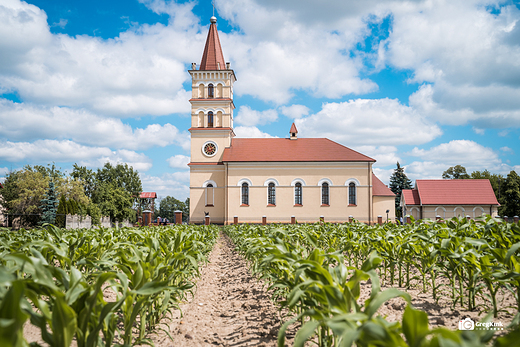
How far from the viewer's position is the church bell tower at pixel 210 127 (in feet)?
112

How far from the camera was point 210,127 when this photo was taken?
35125mm

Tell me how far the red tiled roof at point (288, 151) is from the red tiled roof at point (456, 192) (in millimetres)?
9563

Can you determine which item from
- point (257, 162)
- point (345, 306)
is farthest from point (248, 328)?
point (257, 162)

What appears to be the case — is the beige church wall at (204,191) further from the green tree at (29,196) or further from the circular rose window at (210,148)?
the green tree at (29,196)

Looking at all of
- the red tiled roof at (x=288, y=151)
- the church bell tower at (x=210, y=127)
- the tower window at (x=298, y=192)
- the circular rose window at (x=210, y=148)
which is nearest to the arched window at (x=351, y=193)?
the red tiled roof at (x=288, y=151)

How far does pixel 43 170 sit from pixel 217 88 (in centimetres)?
4240

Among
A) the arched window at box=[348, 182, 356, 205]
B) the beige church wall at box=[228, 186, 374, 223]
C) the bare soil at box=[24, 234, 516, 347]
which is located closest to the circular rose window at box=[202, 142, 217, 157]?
the beige church wall at box=[228, 186, 374, 223]

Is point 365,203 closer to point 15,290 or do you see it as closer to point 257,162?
point 257,162

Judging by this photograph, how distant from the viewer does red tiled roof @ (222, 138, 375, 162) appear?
34.0 m

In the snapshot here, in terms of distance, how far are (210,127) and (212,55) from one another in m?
8.15

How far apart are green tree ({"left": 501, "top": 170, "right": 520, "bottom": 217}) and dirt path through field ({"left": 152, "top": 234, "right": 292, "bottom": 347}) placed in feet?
202

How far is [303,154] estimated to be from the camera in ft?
113

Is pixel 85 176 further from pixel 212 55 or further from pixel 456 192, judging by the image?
pixel 456 192

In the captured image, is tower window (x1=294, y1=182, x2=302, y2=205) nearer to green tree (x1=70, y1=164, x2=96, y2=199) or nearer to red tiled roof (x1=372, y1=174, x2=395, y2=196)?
red tiled roof (x1=372, y1=174, x2=395, y2=196)
